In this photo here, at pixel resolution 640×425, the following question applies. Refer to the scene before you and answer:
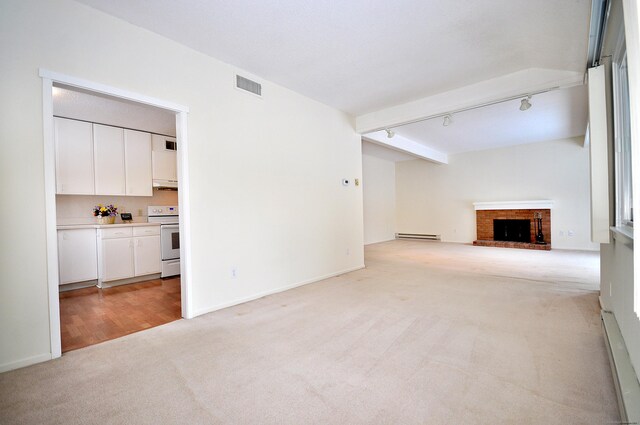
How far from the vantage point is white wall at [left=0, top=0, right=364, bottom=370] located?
2.08m

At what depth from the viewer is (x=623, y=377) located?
1.61m

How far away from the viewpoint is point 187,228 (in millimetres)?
2998

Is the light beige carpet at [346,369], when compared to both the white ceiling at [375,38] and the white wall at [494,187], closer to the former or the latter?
the white ceiling at [375,38]

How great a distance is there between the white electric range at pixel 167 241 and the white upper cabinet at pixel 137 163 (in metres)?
0.37

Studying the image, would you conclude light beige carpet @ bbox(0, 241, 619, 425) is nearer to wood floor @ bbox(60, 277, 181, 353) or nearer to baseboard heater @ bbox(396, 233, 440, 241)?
wood floor @ bbox(60, 277, 181, 353)

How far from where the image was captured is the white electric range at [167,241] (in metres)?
4.93

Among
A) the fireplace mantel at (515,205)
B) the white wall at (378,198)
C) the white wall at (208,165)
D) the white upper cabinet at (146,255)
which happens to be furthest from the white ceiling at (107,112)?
the fireplace mantel at (515,205)

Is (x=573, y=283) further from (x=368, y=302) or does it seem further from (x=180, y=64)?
(x=180, y=64)

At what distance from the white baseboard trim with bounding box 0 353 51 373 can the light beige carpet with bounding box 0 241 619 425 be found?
0.08 m

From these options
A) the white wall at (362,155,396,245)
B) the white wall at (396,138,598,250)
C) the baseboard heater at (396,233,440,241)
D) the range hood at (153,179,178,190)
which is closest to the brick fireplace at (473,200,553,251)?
the white wall at (396,138,598,250)

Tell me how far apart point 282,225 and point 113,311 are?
2.18 m

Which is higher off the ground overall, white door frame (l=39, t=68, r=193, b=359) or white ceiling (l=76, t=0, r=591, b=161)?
white ceiling (l=76, t=0, r=591, b=161)

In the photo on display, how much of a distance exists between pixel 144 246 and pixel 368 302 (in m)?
3.79

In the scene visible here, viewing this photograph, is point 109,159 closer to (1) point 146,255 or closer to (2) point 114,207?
(2) point 114,207
